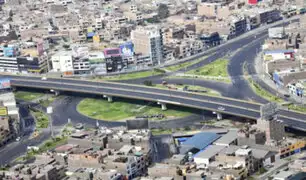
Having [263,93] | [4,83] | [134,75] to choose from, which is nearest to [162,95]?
[263,93]

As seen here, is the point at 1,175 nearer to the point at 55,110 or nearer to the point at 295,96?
the point at 55,110

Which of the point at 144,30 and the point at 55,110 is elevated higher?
the point at 144,30

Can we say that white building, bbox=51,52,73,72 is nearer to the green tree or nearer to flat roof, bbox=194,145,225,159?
the green tree

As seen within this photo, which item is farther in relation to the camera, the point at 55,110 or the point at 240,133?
the point at 55,110

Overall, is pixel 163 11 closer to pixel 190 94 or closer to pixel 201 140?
pixel 190 94

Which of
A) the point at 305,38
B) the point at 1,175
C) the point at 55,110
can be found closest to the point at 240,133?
the point at 1,175

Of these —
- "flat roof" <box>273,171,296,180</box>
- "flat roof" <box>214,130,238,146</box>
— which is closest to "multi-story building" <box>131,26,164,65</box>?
"flat roof" <box>214,130,238,146</box>

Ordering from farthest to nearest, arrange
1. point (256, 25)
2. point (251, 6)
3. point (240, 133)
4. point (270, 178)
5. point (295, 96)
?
point (251, 6) < point (256, 25) < point (295, 96) < point (240, 133) < point (270, 178)
